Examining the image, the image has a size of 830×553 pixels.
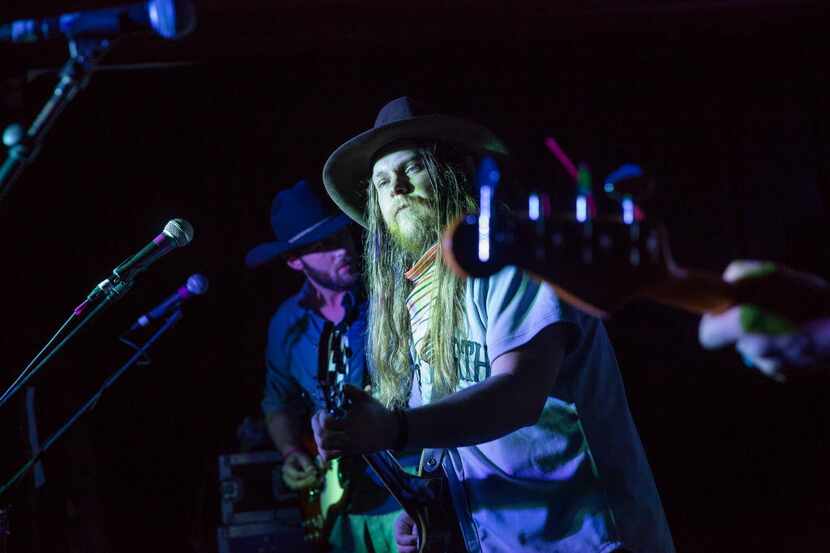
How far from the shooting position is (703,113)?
4.46 meters

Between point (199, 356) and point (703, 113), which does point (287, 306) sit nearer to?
point (199, 356)

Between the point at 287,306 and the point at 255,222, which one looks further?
the point at 255,222

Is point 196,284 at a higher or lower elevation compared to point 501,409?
higher

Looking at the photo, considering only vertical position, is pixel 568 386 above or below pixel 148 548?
above

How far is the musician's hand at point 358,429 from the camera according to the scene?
1715 millimetres

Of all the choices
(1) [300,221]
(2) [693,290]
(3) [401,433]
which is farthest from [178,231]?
(1) [300,221]

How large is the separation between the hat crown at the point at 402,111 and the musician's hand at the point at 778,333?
1522 millimetres

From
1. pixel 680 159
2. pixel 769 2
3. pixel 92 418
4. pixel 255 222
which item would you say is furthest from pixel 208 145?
pixel 769 2

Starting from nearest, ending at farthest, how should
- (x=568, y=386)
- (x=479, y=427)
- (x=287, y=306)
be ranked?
(x=479, y=427)
(x=568, y=386)
(x=287, y=306)

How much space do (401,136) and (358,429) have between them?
1455mm

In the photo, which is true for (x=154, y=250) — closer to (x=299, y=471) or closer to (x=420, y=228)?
(x=420, y=228)

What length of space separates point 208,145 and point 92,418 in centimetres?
195

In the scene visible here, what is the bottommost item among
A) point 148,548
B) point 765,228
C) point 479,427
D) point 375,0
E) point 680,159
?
point 148,548

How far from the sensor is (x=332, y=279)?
4582 mm
